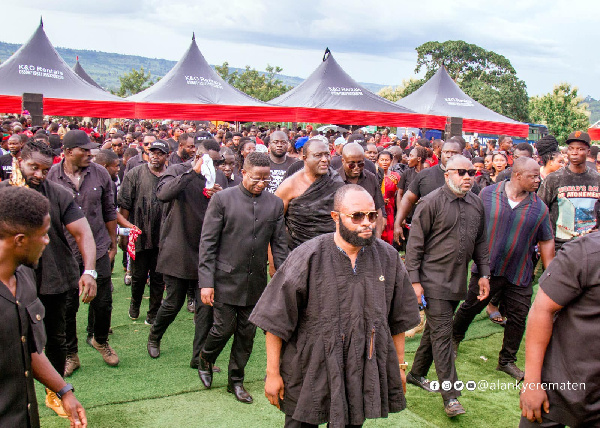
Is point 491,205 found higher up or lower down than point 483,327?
higher up

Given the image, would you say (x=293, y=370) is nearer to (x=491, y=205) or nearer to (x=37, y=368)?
(x=37, y=368)

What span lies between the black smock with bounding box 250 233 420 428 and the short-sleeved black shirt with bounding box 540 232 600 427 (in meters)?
0.83

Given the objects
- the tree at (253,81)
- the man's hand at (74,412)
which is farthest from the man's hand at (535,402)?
the tree at (253,81)

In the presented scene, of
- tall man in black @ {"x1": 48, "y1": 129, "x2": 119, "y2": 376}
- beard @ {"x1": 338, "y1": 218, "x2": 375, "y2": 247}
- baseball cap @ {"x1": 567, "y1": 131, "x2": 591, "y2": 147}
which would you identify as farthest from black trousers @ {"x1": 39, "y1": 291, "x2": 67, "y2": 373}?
baseball cap @ {"x1": 567, "y1": 131, "x2": 591, "y2": 147}

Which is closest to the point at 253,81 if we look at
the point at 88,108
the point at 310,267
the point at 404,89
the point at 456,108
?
the point at 404,89

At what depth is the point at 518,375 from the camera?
18.9 ft

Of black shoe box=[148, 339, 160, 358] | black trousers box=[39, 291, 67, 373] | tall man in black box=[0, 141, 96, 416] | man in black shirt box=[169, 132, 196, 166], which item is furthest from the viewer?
man in black shirt box=[169, 132, 196, 166]

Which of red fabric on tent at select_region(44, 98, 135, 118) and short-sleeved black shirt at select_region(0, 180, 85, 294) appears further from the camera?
red fabric on tent at select_region(44, 98, 135, 118)

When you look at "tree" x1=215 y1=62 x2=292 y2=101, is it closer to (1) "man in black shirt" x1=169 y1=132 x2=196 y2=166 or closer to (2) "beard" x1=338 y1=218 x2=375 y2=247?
(1) "man in black shirt" x1=169 y1=132 x2=196 y2=166

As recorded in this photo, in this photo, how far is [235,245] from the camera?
510 centimetres

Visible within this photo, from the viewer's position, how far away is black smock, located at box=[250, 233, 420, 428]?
3049 mm

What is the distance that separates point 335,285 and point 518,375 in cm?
350

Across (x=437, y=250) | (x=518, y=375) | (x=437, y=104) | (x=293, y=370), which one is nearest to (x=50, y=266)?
(x=293, y=370)

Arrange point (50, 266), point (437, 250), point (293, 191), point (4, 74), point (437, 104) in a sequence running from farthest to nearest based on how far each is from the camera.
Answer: point (437, 104) < point (4, 74) < point (293, 191) < point (437, 250) < point (50, 266)
